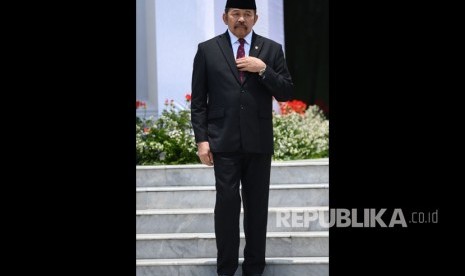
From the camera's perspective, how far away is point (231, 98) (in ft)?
19.2

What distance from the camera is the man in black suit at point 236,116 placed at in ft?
19.1

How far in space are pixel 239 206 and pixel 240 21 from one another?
1235 millimetres

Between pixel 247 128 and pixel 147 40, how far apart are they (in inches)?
170

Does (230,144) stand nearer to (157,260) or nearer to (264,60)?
(264,60)

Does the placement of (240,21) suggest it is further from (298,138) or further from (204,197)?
(298,138)

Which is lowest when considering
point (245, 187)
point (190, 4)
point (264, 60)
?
point (245, 187)

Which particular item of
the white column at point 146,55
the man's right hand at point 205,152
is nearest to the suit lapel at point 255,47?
the man's right hand at point 205,152

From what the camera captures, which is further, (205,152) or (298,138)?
(298,138)

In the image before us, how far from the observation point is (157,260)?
667 centimetres

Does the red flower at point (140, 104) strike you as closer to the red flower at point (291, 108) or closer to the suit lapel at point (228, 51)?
the red flower at point (291, 108)

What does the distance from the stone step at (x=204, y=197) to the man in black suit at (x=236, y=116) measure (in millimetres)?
1528

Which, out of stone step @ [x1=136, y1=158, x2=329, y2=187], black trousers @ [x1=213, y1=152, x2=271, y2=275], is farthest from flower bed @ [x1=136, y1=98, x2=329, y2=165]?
black trousers @ [x1=213, y1=152, x2=271, y2=275]

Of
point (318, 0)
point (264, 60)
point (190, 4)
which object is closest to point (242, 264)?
point (264, 60)

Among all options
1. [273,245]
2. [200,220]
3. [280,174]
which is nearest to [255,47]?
[273,245]
